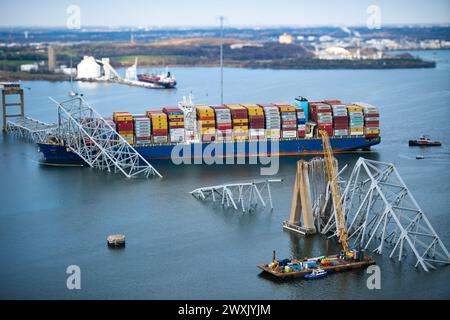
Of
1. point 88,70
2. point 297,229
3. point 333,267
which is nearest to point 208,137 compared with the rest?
point 297,229

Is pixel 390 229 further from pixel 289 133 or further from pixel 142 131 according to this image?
pixel 142 131

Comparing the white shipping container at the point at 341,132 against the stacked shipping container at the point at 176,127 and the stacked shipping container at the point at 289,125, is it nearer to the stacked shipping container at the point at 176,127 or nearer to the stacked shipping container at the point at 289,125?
the stacked shipping container at the point at 289,125

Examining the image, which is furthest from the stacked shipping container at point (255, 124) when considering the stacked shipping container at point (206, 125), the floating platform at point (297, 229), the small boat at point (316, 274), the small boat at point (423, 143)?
the small boat at point (316, 274)

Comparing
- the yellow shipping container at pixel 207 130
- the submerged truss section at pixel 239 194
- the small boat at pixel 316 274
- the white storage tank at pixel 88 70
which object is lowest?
the small boat at pixel 316 274
